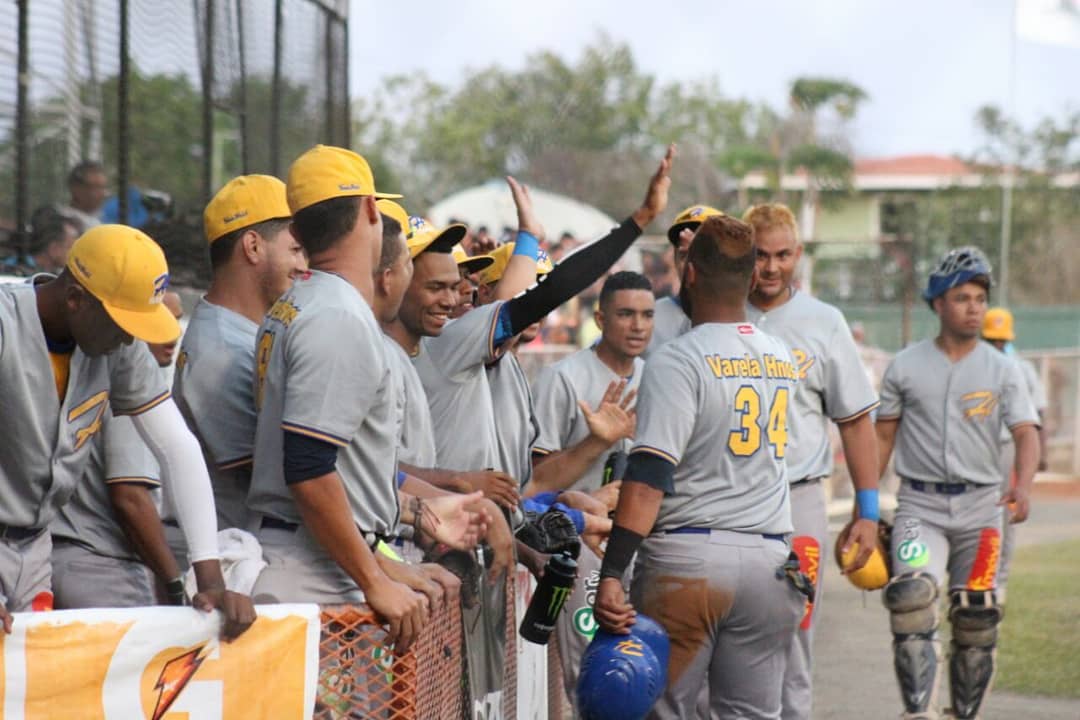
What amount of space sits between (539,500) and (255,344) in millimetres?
2042

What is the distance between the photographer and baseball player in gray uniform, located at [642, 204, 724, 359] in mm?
7742

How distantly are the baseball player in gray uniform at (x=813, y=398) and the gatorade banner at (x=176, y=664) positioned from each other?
3.48 metres

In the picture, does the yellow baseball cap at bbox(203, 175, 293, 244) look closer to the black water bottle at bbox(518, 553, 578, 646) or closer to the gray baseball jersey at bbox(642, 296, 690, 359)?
the black water bottle at bbox(518, 553, 578, 646)

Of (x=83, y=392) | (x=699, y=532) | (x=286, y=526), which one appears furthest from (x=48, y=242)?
(x=286, y=526)

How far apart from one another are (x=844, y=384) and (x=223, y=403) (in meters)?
3.30

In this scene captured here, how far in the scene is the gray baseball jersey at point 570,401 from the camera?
7.88 m

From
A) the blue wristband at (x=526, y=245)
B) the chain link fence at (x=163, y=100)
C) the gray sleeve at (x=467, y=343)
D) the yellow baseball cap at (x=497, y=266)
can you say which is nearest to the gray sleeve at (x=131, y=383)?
the gray sleeve at (x=467, y=343)

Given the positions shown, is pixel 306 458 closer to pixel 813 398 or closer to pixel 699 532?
pixel 699 532

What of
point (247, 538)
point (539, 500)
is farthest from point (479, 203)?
point (247, 538)

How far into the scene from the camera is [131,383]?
4.78 m

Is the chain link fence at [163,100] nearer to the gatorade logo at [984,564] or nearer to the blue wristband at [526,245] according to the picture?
the blue wristband at [526,245]

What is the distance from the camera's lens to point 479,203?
28.4 meters

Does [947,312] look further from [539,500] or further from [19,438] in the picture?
[19,438]

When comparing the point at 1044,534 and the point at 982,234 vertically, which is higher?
the point at 982,234
